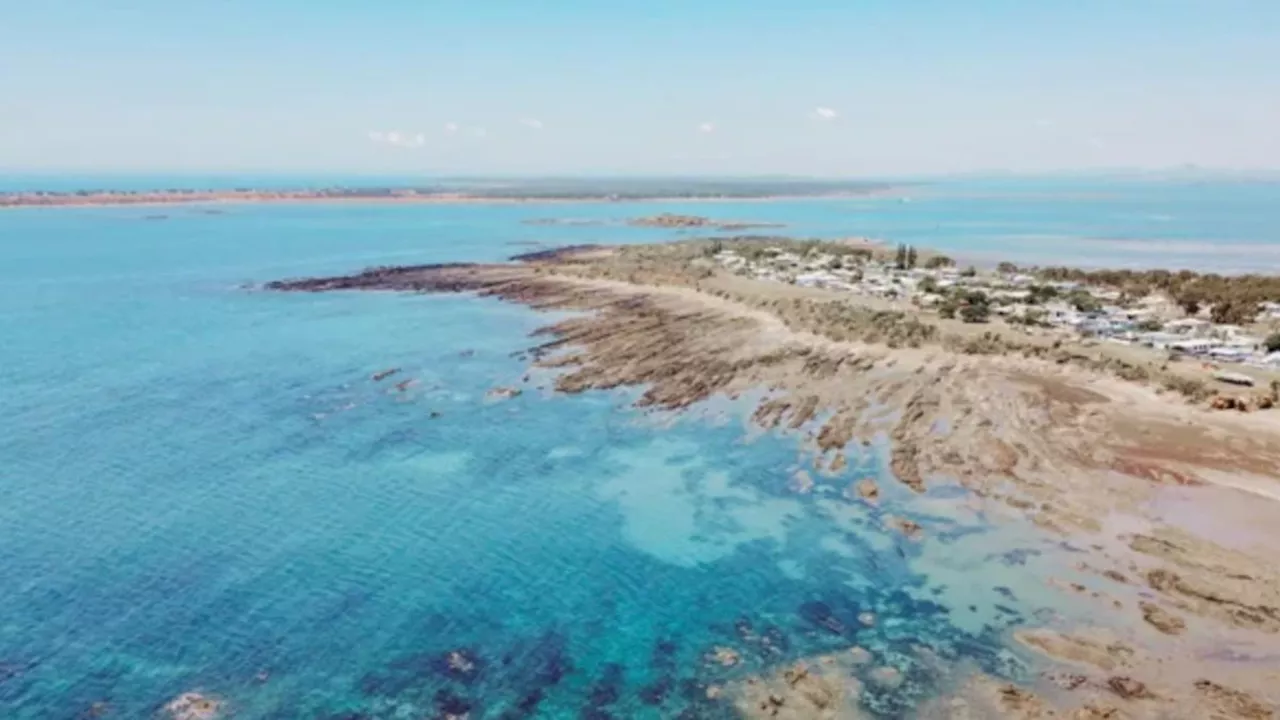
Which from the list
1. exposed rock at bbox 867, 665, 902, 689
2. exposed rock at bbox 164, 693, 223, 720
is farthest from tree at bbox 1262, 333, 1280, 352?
exposed rock at bbox 164, 693, 223, 720

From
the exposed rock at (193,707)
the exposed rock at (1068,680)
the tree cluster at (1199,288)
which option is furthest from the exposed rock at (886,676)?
the tree cluster at (1199,288)

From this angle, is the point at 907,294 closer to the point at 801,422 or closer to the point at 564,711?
the point at 801,422

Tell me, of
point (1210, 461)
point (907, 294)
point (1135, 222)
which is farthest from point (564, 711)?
point (1135, 222)

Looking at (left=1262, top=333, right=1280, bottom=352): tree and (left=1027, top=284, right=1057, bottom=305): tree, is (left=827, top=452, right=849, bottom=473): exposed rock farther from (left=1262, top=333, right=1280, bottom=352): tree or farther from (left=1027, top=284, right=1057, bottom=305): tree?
(left=1027, top=284, right=1057, bottom=305): tree

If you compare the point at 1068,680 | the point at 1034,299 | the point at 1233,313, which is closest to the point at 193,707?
the point at 1068,680

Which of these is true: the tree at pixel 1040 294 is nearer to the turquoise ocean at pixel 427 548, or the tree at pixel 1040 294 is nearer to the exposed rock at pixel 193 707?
the turquoise ocean at pixel 427 548

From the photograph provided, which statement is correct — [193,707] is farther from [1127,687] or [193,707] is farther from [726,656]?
[1127,687]
